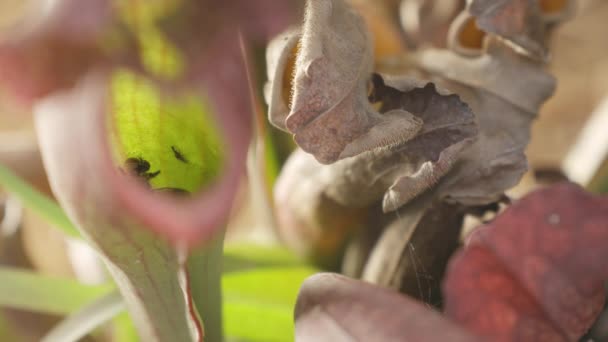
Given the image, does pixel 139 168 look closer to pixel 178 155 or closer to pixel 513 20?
pixel 178 155

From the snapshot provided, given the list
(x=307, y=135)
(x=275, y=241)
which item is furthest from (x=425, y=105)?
(x=275, y=241)

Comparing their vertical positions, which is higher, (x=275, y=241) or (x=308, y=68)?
(x=308, y=68)

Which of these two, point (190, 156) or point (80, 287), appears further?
point (80, 287)

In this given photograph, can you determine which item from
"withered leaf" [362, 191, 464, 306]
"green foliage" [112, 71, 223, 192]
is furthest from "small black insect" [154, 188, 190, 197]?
"withered leaf" [362, 191, 464, 306]

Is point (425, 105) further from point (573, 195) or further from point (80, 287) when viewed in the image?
point (80, 287)

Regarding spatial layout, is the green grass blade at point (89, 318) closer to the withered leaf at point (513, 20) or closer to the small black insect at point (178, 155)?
the small black insect at point (178, 155)

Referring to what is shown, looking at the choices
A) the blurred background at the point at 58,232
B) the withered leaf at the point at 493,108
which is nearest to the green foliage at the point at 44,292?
the blurred background at the point at 58,232

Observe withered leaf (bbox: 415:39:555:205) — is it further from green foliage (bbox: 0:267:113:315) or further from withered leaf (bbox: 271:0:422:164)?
green foliage (bbox: 0:267:113:315)
